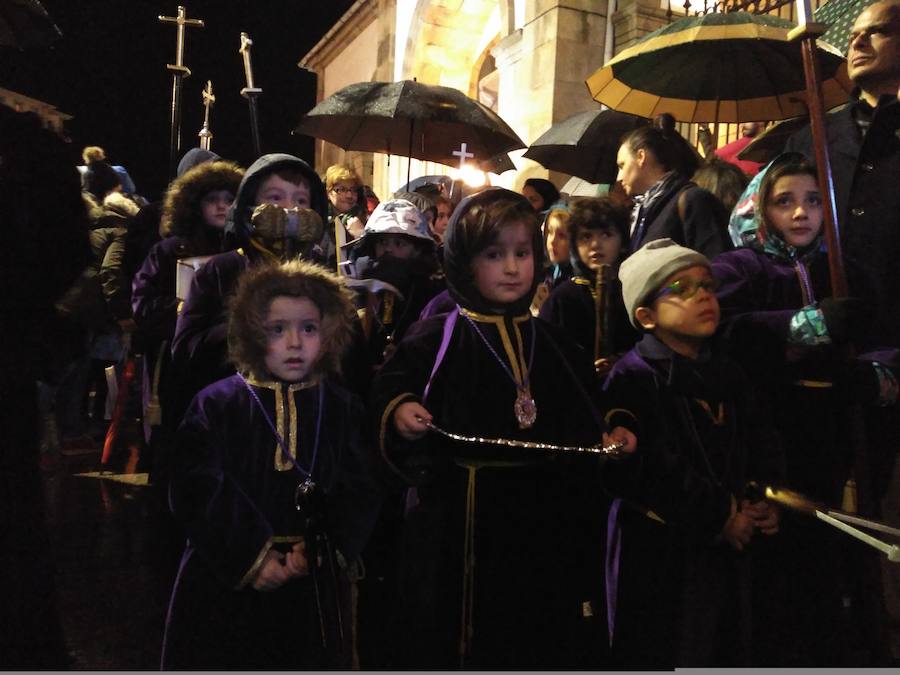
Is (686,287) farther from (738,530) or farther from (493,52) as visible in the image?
(493,52)

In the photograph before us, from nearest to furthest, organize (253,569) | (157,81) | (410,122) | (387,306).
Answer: (253,569) → (387,306) → (410,122) → (157,81)

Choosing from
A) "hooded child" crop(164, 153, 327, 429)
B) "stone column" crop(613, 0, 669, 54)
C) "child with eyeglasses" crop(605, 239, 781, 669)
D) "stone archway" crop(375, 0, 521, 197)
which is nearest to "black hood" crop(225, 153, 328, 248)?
"hooded child" crop(164, 153, 327, 429)

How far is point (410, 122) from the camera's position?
19.5 feet

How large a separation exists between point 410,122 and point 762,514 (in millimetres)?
4370

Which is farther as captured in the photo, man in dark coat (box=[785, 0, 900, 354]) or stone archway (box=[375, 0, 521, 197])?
stone archway (box=[375, 0, 521, 197])

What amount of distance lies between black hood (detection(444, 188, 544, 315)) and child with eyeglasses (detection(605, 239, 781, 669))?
1.54 ft

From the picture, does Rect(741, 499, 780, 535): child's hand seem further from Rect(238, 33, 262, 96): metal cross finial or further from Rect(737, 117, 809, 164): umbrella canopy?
Rect(238, 33, 262, 96): metal cross finial

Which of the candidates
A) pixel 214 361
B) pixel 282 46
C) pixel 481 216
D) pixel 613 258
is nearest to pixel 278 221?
pixel 214 361

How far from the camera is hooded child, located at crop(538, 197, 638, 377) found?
3316 millimetres

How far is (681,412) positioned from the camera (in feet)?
8.25

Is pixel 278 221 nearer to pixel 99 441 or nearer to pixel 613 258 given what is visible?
pixel 613 258

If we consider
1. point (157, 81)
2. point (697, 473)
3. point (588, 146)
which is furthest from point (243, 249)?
point (157, 81)

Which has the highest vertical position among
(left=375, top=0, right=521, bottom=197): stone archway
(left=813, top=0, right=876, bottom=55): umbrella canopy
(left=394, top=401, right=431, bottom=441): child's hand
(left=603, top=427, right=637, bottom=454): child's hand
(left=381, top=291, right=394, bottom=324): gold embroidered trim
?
(left=375, top=0, right=521, bottom=197): stone archway

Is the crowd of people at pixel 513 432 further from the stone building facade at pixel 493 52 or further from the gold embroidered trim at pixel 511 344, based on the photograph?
the stone building facade at pixel 493 52
